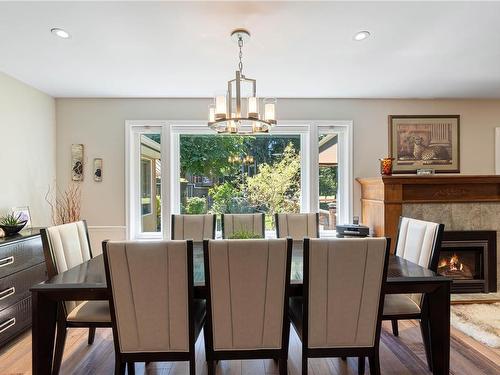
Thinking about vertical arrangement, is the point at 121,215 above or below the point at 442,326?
above

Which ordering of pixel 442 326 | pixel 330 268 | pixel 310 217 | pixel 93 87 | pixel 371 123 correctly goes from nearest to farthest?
pixel 330 268 < pixel 442 326 < pixel 310 217 < pixel 93 87 < pixel 371 123

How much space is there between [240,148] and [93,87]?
1.89 m

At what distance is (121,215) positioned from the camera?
12.7 ft

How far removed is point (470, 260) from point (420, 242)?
6.59 feet

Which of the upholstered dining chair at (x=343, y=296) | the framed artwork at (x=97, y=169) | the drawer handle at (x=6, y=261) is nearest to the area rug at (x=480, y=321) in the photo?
the upholstered dining chair at (x=343, y=296)

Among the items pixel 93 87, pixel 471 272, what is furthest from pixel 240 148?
pixel 471 272

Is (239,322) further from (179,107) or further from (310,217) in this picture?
(179,107)

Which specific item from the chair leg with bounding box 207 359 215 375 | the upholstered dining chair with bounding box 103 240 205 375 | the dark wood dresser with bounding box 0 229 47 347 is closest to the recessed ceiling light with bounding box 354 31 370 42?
the upholstered dining chair with bounding box 103 240 205 375

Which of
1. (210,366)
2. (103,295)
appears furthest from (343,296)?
(103,295)

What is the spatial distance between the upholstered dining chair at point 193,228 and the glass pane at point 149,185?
112 cm

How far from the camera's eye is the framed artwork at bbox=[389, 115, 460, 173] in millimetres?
3924

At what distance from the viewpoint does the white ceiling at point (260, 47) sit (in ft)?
6.43

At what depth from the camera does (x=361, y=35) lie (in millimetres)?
2258

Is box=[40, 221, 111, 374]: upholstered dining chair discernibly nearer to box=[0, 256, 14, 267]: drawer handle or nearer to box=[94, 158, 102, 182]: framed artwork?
box=[0, 256, 14, 267]: drawer handle
